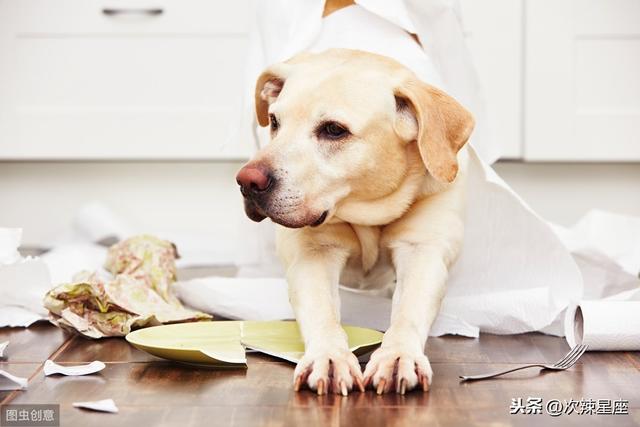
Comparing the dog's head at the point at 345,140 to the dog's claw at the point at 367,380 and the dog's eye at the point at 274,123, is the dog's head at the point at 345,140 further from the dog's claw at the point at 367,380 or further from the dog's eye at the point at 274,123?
the dog's claw at the point at 367,380

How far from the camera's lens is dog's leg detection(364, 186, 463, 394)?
1.28 m

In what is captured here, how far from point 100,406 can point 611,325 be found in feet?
2.80

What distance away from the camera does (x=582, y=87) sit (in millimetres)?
2949

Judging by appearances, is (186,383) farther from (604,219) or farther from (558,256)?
(604,219)

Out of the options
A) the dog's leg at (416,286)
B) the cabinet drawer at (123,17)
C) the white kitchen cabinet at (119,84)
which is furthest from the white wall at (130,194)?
the dog's leg at (416,286)

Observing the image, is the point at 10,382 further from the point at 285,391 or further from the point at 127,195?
the point at 127,195

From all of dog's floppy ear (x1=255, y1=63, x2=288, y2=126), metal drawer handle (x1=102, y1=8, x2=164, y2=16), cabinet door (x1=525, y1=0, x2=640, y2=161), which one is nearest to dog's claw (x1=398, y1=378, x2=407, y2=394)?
dog's floppy ear (x1=255, y1=63, x2=288, y2=126)

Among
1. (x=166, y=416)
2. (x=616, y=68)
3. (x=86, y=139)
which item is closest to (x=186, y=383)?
(x=166, y=416)

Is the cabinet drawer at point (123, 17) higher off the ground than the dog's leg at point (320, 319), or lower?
higher

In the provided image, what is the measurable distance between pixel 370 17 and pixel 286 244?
0.60 metres

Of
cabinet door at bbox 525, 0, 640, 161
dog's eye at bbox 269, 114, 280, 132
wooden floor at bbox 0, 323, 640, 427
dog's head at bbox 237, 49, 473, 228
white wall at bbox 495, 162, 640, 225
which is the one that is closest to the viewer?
wooden floor at bbox 0, 323, 640, 427

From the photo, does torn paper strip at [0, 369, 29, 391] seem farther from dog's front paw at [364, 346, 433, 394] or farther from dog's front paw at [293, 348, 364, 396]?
dog's front paw at [364, 346, 433, 394]

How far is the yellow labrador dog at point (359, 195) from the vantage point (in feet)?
4.32

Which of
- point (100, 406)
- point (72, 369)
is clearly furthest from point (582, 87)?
point (100, 406)
